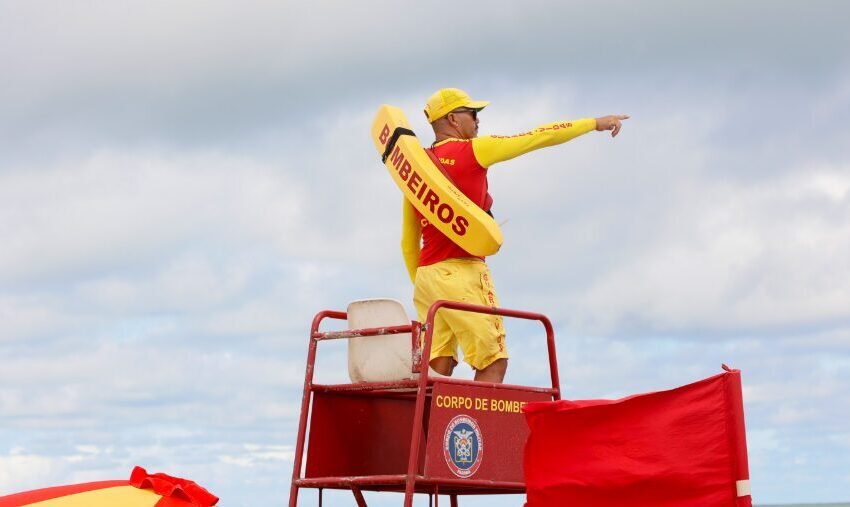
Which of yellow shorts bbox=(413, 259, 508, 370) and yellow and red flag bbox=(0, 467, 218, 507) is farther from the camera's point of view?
yellow shorts bbox=(413, 259, 508, 370)

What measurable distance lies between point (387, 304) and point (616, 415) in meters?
2.02

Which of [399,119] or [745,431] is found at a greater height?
[399,119]

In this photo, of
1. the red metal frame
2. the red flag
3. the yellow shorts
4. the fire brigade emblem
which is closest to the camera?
the red flag

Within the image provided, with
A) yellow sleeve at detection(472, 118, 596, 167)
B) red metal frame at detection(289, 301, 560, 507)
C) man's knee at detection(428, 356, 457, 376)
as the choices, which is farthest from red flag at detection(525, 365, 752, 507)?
yellow sleeve at detection(472, 118, 596, 167)

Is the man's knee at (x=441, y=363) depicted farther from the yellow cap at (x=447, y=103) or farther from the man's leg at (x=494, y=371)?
the yellow cap at (x=447, y=103)

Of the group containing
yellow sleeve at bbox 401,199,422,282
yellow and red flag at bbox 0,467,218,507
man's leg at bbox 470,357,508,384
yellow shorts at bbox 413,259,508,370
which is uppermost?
yellow sleeve at bbox 401,199,422,282

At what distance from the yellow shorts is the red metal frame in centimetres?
23

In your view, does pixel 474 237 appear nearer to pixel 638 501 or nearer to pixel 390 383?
pixel 390 383

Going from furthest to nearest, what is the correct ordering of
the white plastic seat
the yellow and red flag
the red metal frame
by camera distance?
1. the white plastic seat
2. the red metal frame
3. the yellow and red flag

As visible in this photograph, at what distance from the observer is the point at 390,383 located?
841 centimetres

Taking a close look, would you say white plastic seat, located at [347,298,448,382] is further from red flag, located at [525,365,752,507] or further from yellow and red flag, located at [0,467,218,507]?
yellow and red flag, located at [0,467,218,507]

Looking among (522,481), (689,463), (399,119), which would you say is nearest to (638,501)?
(689,463)

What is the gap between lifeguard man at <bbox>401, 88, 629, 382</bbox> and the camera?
886 cm

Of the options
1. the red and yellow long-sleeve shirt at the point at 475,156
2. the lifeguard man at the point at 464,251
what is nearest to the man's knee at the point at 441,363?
the lifeguard man at the point at 464,251
